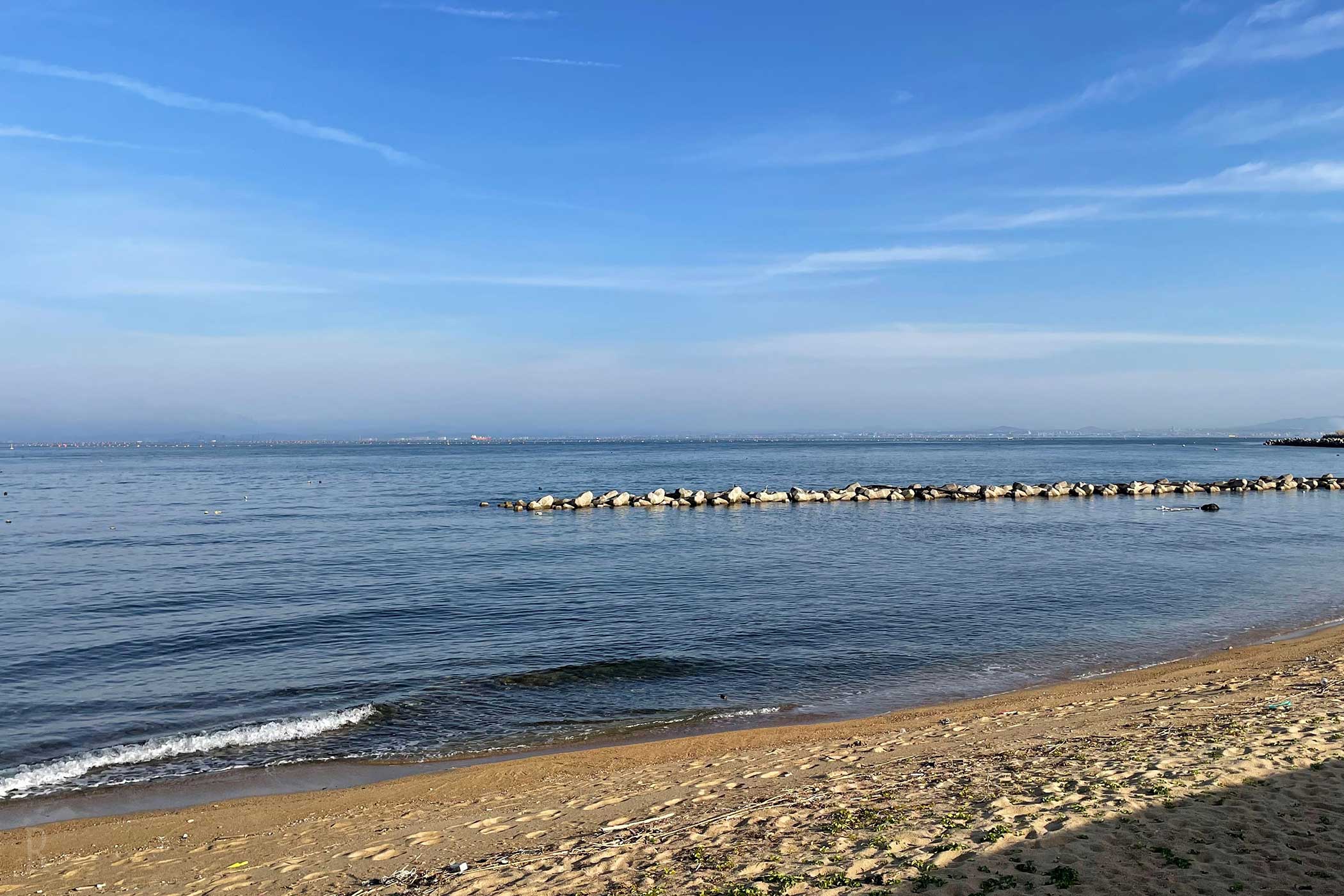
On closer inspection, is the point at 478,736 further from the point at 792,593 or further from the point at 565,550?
the point at 565,550

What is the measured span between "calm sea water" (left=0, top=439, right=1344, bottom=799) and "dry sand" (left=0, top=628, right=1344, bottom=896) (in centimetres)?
214

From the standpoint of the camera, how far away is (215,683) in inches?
627

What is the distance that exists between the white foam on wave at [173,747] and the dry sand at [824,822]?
1.93 meters

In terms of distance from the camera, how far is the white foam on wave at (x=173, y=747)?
1171 centimetres

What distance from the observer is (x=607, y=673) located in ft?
54.8

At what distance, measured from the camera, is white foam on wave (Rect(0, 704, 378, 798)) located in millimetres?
11711

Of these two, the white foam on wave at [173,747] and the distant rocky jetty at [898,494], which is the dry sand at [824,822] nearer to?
the white foam on wave at [173,747]

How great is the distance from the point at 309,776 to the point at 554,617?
A: 382 inches

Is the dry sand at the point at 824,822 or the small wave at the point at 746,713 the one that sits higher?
the dry sand at the point at 824,822

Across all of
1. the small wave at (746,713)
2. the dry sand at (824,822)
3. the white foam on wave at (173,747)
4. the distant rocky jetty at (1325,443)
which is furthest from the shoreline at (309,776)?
the distant rocky jetty at (1325,443)

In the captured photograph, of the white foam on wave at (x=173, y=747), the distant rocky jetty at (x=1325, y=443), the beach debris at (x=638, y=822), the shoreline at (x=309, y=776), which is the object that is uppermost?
the distant rocky jetty at (x=1325, y=443)

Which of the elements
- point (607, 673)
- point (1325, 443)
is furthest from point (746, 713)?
point (1325, 443)

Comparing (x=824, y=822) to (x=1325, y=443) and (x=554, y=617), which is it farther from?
(x=1325, y=443)

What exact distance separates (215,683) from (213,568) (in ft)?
48.6
